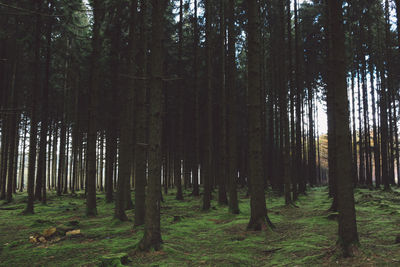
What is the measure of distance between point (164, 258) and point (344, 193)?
3.84 m

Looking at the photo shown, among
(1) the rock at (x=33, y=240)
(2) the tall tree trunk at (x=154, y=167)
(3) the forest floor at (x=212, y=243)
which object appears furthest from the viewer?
(1) the rock at (x=33, y=240)

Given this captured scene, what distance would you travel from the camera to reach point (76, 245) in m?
7.13

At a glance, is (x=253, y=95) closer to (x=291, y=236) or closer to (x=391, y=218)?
(x=291, y=236)

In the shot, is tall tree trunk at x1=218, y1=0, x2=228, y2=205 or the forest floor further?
tall tree trunk at x1=218, y1=0, x2=228, y2=205

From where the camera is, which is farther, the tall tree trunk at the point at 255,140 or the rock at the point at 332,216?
the rock at the point at 332,216

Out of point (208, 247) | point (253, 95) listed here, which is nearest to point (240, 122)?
point (253, 95)

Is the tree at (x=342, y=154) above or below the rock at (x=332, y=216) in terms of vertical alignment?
above

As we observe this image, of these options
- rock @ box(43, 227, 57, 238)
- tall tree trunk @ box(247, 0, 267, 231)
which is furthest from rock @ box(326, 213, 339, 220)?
rock @ box(43, 227, 57, 238)

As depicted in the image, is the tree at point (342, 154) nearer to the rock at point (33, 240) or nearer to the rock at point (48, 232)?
the rock at point (48, 232)

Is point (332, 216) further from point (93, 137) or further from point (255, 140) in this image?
point (93, 137)

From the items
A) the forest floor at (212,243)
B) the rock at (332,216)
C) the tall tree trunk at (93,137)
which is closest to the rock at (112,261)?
the forest floor at (212,243)

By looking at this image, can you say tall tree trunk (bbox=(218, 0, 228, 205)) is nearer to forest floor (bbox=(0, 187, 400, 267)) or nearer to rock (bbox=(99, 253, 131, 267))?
forest floor (bbox=(0, 187, 400, 267))

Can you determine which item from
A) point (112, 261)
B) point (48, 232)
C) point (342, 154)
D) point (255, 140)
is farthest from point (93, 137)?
point (342, 154)

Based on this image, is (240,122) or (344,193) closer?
(344,193)
